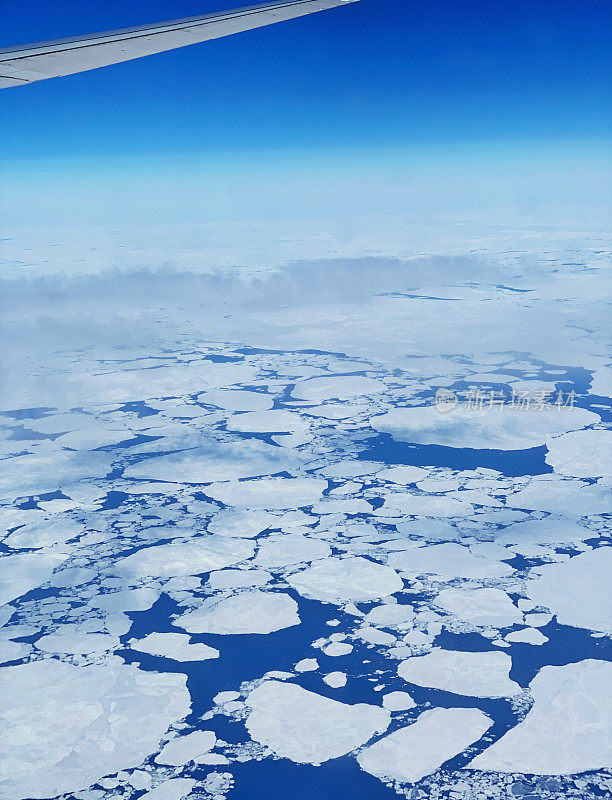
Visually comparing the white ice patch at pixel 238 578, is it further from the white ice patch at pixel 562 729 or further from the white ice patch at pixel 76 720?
the white ice patch at pixel 562 729

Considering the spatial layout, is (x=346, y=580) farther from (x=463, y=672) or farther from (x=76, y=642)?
(x=76, y=642)

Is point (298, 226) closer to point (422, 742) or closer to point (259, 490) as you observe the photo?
point (259, 490)

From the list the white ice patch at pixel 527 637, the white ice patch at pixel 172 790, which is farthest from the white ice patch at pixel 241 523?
the white ice patch at pixel 172 790

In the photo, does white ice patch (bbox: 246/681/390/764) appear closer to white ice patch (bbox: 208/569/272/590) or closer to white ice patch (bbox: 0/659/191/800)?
white ice patch (bbox: 0/659/191/800)

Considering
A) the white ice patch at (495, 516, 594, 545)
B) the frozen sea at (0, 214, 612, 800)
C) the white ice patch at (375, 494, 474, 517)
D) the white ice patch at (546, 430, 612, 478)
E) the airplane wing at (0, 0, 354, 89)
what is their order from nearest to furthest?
the airplane wing at (0, 0, 354, 89) → the frozen sea at (0, 214, 612, 800) → the white ice patch at (495, 516, 594, 545) → the white ice patch at (375, 494, 474, 517) → the white ice patch at (546, 430, 612, 478)

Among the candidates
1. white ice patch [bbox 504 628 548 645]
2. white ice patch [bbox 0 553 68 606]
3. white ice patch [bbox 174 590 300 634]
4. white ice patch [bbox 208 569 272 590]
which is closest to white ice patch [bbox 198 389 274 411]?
white ice patch [bbox 0 553 68 606]

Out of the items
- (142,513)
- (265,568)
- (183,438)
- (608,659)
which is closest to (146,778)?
(265,568)
